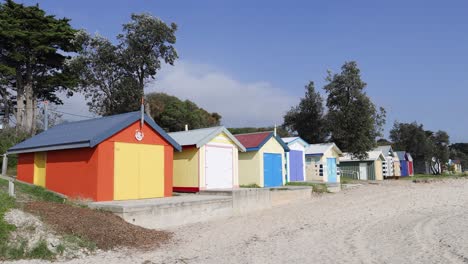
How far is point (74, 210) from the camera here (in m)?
11.3

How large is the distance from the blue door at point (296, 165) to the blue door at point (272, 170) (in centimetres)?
327

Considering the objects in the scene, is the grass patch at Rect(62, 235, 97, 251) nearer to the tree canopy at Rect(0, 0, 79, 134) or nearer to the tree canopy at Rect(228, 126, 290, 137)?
the tree canopy at Rect(0, 0, 79, 134)

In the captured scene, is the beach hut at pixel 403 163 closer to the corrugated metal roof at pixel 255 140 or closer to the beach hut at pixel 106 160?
the corrugated metal roof at pixel 255 140

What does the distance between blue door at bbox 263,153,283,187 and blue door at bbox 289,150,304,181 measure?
3.27 metres

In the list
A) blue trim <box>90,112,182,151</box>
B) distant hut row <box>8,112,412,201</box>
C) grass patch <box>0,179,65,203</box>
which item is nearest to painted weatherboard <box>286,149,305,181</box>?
distant hut row <box>8,112,412,201</box>

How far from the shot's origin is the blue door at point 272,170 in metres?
23.1

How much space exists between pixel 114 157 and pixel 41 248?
19.2 ft

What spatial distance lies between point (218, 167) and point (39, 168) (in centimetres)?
786

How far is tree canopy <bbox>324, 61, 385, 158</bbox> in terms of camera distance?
127 feet

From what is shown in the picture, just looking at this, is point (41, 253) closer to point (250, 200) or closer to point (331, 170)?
point (250, 200)

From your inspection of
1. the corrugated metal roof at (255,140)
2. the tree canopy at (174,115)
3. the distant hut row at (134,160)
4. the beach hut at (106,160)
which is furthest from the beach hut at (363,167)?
the beach hut at (106,160)

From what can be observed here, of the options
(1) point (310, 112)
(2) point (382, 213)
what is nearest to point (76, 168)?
(2) point (382, 213)

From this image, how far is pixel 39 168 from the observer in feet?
54.6

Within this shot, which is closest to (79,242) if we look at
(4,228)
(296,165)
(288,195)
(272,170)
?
(4,228)
